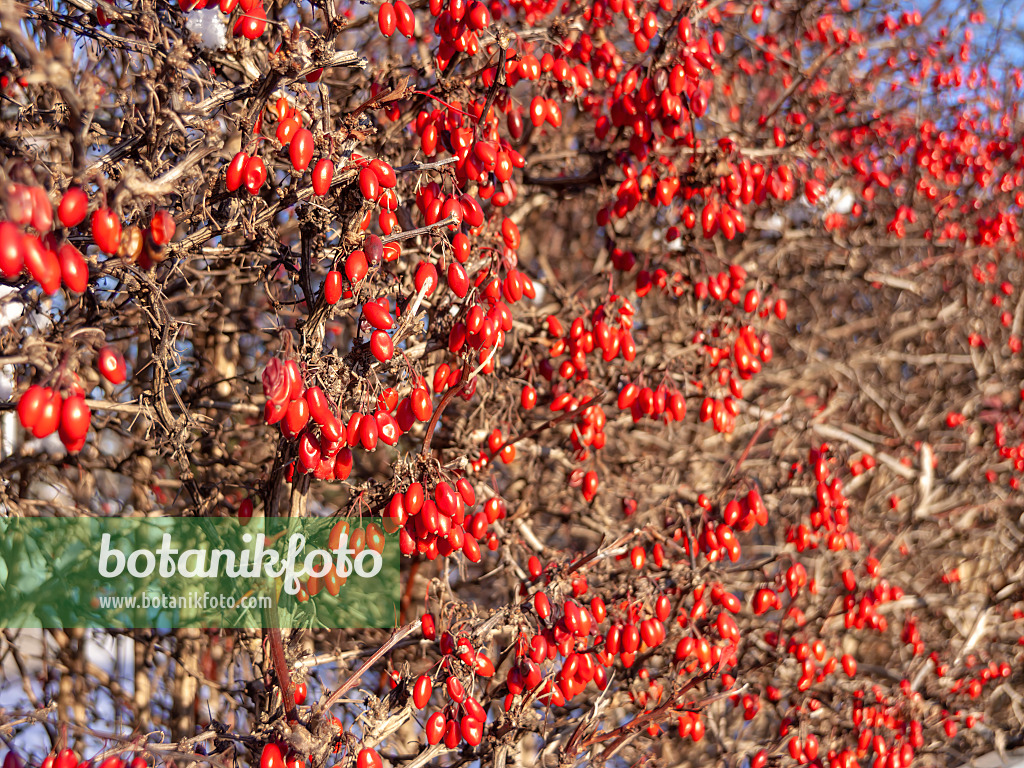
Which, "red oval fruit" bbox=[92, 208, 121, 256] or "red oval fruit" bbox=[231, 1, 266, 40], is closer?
"red oval fruit" bbox=[92, 208, 121, 256]

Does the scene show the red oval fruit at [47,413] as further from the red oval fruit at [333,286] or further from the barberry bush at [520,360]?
the red oval fruit at [333,286]

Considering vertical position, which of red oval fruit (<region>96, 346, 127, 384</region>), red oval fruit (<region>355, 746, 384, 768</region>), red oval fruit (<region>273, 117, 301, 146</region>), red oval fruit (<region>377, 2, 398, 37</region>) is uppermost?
red oval fruit (<region>377, 2, 398, 37</region>)

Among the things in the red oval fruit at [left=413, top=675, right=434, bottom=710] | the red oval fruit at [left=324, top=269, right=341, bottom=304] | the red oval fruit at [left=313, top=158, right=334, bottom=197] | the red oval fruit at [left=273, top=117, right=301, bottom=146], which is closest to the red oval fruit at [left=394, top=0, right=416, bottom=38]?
the red oval fruit at [left=273, top=117, right=301, bottom=146]

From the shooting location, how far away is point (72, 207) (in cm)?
124

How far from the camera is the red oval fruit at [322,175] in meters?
1.50

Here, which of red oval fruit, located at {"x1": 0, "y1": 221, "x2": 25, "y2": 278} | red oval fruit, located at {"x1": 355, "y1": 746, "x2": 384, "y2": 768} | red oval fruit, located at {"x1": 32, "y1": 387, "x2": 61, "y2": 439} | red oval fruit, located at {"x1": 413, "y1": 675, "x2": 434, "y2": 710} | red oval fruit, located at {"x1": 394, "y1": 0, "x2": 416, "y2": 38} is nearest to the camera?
red oval fruit, located at {"x1": 0, "y1": 221, "x2": 25, "y2": 278}

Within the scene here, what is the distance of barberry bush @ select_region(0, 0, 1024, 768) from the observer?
1587mm

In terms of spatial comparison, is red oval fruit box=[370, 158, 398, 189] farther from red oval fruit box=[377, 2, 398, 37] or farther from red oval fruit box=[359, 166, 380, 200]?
red oval fruit box=[377, 2, 398, 37]

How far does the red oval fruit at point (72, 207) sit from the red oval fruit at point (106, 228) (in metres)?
0.04

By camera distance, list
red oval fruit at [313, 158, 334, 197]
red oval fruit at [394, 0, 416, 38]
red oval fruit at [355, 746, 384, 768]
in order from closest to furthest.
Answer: red oval fruit at [313, 158, 334, 197] < red oval fruit at [355, 746, 384, 768] < red oval fruit at [394, 0, 416, 38]

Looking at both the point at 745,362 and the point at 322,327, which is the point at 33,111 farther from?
the point at 745,362

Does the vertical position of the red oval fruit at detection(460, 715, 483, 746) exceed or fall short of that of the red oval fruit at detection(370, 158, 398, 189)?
it falls short

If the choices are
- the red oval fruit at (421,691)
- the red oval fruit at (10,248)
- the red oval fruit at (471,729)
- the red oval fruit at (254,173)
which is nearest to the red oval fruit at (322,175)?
the red oval fruit at (254,173)

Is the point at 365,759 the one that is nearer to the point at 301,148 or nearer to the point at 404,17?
the point at 301,148
